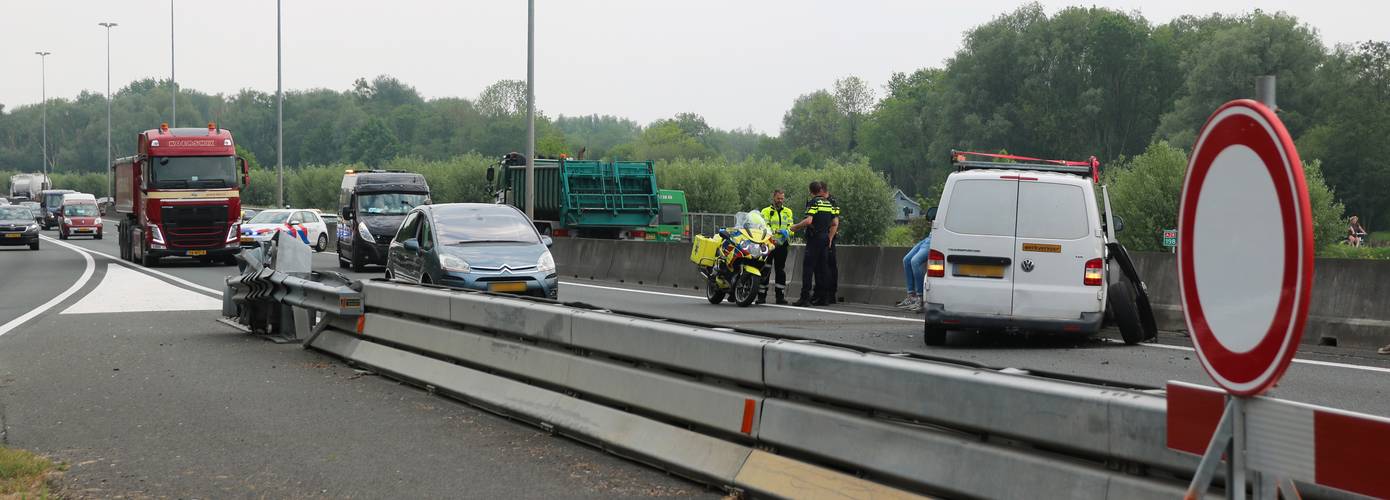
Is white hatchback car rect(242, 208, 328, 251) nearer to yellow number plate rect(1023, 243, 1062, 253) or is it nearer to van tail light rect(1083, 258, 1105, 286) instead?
yellow number plate rect(1023, 243, 1062, 253)

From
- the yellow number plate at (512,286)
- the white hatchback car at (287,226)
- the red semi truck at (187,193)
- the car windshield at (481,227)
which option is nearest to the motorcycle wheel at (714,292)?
the car windshield at (481,227)

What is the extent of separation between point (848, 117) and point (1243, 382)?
17094cm

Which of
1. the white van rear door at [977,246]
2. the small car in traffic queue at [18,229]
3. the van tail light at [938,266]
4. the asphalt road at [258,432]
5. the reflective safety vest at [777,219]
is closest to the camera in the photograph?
the asphalt road at [258,432]

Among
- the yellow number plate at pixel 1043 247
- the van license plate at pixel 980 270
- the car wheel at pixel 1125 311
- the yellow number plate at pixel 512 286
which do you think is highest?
the yellow number plate at pixel 1043 247

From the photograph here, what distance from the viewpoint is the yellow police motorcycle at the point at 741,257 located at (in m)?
18.8

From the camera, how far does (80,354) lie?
13.0 metres

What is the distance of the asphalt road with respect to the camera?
6.68 m

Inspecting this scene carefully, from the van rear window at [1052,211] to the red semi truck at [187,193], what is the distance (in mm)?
24882

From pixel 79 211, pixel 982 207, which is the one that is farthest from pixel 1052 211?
pixel 79 211

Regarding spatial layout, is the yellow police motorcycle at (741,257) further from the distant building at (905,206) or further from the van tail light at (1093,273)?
the distant building at (905,206)

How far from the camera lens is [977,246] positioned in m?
12.9

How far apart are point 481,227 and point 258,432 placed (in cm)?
979

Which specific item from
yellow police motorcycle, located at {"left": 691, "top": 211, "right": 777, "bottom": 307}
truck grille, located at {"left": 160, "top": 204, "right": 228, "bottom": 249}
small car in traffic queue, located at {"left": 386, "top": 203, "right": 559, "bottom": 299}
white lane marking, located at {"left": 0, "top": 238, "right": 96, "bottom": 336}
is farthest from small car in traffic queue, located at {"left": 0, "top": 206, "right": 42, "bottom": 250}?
yellow police motorcycle, located at {"left": 691, "top": 211, "right": 777, "bottom": 307}

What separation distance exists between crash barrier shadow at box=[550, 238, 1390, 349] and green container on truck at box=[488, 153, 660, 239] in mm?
6995
